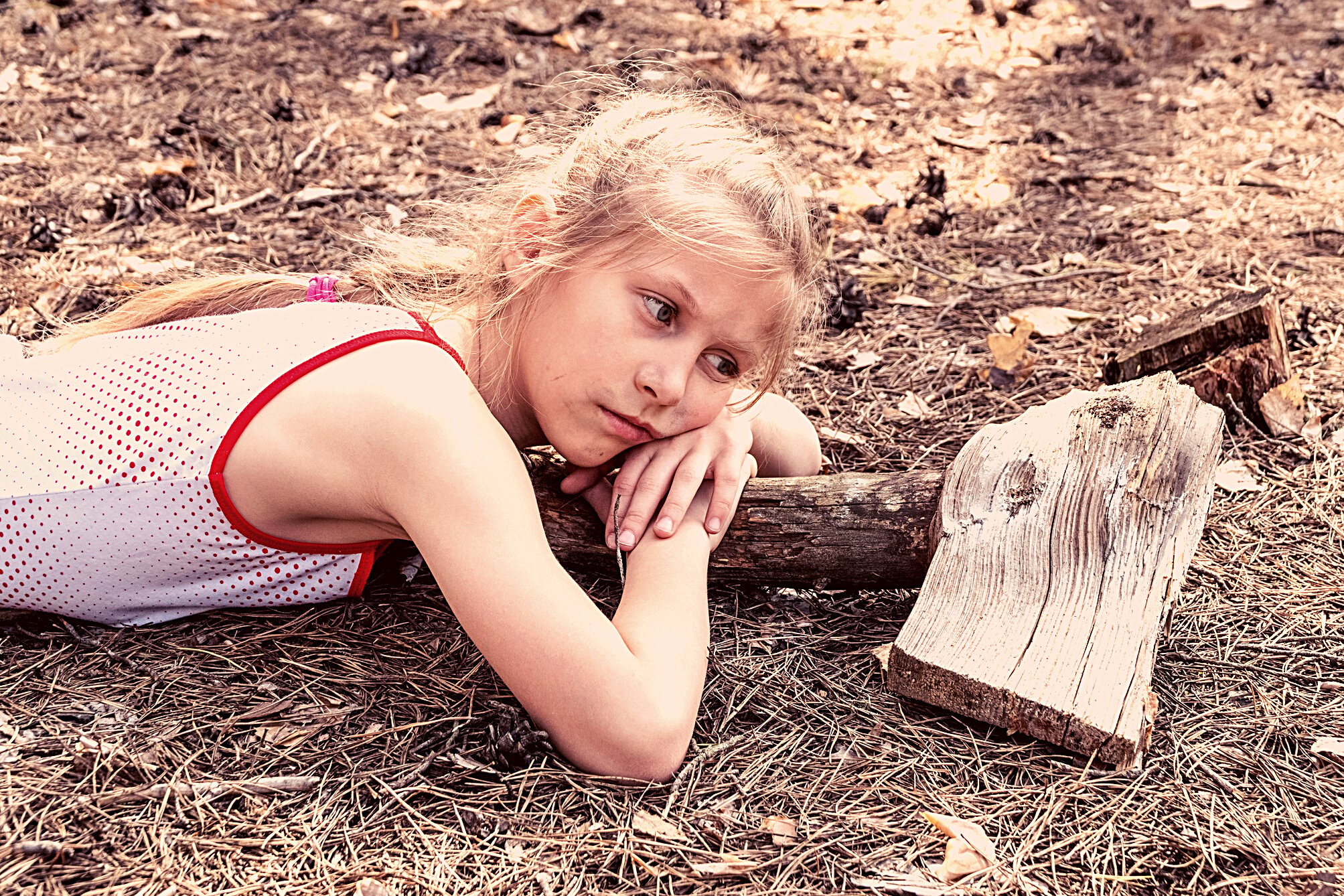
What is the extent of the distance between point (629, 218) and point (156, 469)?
1.05m

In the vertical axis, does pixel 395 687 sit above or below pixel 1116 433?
below

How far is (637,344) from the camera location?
6.75ft

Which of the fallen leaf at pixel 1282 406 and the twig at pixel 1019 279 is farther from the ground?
the twig at pixel 1019 279

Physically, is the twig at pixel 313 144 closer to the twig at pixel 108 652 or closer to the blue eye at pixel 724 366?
the twig at pixel 108 652

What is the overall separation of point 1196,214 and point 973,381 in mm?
1750

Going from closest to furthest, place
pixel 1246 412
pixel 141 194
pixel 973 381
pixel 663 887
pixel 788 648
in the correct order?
1. pixel 663 887
2. pixel 788 648
3. pixel 1246 412
4. pixel 973 381
5. pixel 141 194

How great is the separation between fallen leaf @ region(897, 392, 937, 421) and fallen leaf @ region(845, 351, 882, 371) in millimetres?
212

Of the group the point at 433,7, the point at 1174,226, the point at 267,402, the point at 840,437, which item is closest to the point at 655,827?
the point at 267,402

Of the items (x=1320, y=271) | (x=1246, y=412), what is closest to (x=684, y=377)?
(x=1246, y=412)

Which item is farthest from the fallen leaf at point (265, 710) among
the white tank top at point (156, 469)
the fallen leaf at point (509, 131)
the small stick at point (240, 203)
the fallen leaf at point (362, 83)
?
the fallen leaf at point (362, 83)

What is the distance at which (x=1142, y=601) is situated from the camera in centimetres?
218

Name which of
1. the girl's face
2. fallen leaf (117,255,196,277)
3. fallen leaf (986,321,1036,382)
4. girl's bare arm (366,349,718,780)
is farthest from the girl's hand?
fallen leaf (117,255,196,277)

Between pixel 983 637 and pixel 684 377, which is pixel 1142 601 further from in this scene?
pixel 684 377

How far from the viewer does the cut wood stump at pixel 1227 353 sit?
306 centimetres
